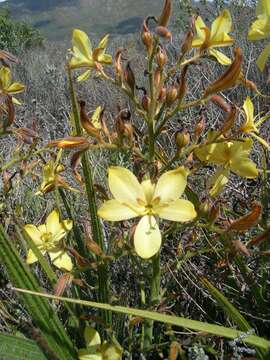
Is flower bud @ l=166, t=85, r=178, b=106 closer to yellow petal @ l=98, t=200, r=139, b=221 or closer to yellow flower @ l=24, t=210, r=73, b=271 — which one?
yellow petal @ l=98, t=200, r=139, b=221

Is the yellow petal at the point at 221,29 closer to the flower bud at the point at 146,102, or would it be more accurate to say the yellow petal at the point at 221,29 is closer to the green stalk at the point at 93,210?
the flower bud at the point at 146,102

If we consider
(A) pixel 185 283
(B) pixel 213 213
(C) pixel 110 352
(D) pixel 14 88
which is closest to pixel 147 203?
(B) pixel 213 213

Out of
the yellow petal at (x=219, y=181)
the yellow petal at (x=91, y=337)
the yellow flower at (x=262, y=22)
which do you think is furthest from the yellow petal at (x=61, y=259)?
the yellow flower at (x=262, y=22)

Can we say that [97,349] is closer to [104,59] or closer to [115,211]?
[115,211]

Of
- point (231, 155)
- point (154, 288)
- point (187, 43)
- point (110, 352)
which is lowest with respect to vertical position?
point (110, 352)

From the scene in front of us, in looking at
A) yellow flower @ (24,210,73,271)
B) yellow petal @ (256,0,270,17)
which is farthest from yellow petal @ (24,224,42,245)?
yellow petal @ (256,0,270,17)

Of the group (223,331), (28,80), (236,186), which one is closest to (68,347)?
(223,331)
